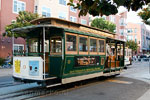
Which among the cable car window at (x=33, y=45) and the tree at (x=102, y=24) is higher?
the tree at (x=102, y=24)

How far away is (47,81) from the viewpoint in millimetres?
7547

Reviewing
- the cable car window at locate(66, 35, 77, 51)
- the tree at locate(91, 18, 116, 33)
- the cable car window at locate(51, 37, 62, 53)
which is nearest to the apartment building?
the tree at locate(91, 18, 116, 33)

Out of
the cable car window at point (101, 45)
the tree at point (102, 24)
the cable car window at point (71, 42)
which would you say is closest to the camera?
the cable car window at point (71, 42)

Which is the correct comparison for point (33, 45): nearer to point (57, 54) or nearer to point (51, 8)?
point (57, 54)

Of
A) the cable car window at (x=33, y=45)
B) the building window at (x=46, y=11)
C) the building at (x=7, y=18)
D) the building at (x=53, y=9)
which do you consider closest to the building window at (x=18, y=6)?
the building at (x=7, y=18)

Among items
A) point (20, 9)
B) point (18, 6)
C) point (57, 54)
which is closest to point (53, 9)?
point (20, 9)

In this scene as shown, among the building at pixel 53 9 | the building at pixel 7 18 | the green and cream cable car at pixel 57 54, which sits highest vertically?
the building at pixel 53 9

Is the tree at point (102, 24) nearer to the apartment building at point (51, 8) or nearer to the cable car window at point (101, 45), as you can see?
the apartment building at point (51, 8)

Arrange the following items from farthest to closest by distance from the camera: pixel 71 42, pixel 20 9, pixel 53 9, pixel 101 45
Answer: pixel 53 9 → pixel 20 9 → pixel 101 45 → pixel 71 42

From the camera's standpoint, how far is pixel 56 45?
27.6 ft

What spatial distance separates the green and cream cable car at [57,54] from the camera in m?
7.52

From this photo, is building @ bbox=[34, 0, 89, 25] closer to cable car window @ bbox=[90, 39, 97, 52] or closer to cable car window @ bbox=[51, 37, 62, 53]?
cable car window @ bbox=[90, 39, 97, 52]

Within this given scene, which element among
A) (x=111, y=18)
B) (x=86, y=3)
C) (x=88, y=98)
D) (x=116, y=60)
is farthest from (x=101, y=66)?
(x=111, y=18)

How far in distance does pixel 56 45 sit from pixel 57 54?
19.9 inches
